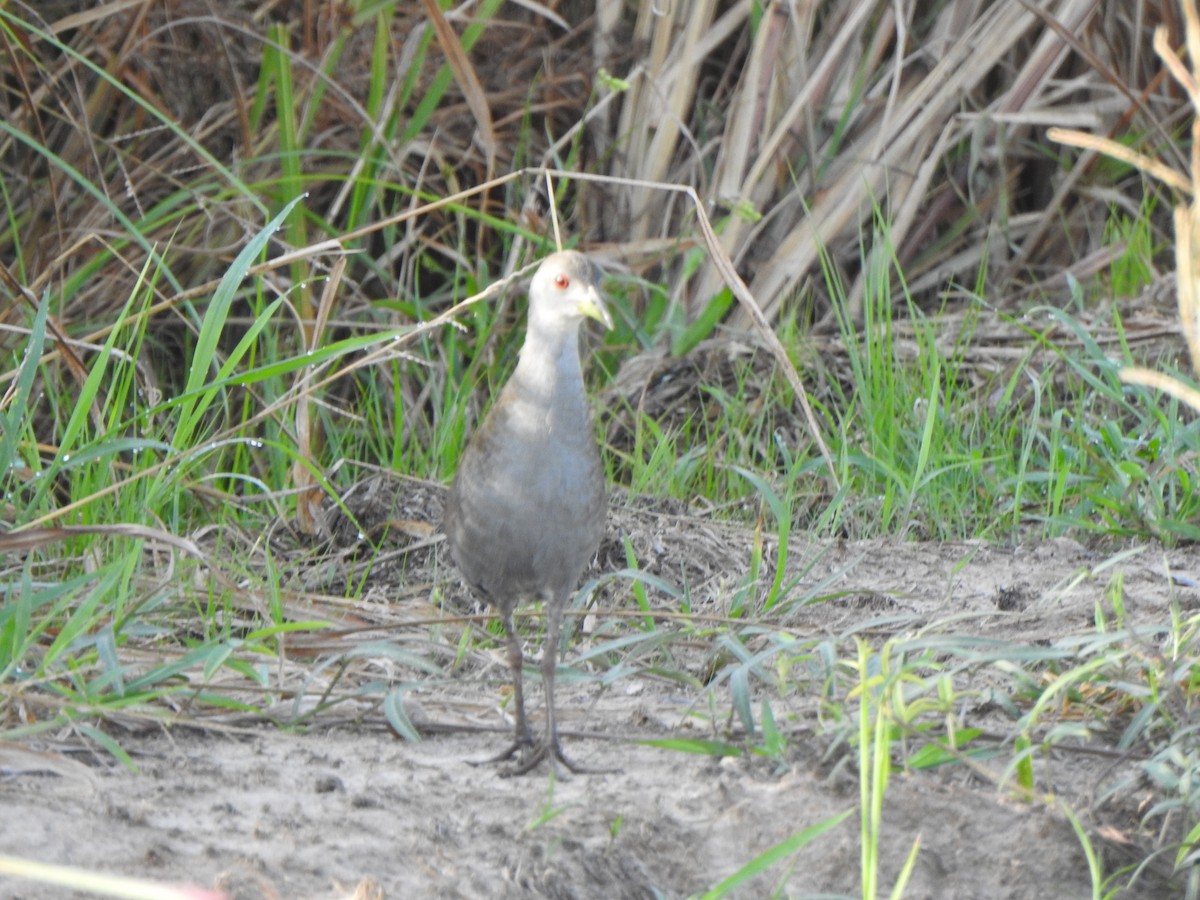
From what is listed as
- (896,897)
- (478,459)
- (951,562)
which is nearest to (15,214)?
(478,459)

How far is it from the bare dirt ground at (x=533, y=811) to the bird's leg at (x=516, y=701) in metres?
0.06

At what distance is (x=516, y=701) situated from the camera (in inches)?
111

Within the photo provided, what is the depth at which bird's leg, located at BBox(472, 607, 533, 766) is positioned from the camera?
2.69 metres

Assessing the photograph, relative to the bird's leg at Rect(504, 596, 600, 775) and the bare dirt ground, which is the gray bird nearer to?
the bird's leg at Rect(504, 596, 600, 775)

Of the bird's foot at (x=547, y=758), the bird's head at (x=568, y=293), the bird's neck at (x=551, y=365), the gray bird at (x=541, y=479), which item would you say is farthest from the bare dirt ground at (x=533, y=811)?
the bird's head at (x=568, y=293)

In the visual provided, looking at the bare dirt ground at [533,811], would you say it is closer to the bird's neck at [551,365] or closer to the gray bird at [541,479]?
the gray bird at [541,479]

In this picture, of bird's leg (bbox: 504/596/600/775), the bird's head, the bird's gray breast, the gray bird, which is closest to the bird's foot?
bird's leg (bbox: 504/596/600/775)

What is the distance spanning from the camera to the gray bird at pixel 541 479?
9.55 feet

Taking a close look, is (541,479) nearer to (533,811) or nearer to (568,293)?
(568,293)

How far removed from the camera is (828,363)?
502cm

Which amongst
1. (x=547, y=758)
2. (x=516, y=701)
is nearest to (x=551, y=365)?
(x=516, y=701)

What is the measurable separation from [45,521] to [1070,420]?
2.75 metres

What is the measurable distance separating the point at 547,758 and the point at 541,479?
0.53m

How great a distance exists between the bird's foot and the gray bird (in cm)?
14
